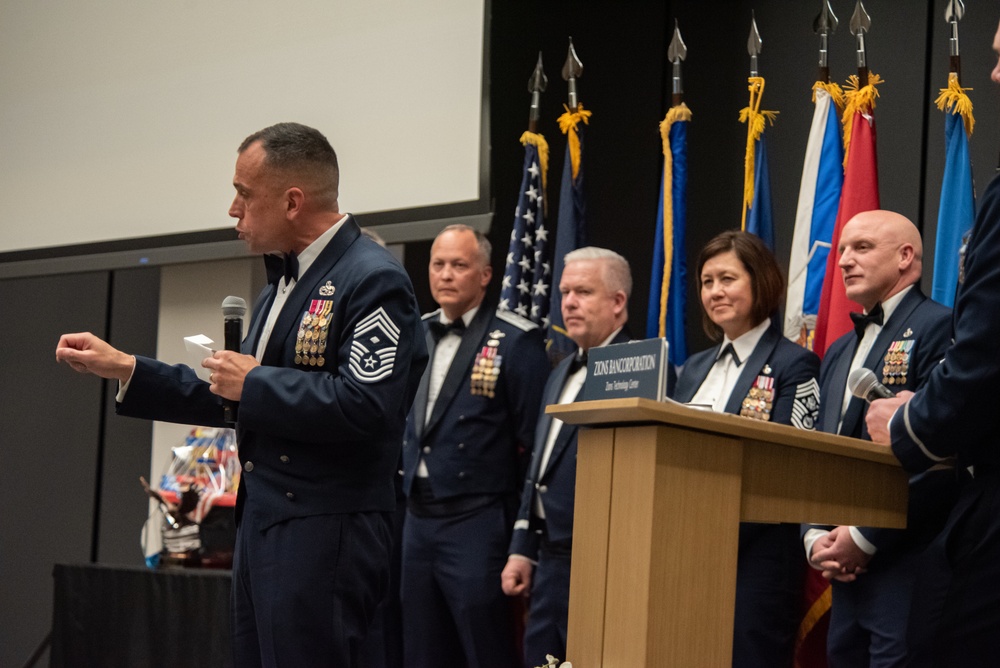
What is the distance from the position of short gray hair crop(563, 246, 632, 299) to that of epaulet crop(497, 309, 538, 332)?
281 millimetres

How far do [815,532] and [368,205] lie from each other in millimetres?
2617

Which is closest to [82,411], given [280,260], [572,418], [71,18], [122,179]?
[122,179]

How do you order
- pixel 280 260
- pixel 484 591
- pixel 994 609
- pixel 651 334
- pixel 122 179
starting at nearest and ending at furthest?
pixel 994 609, pixel 280 260, pixel 484 591, pixel 651 334, pixel 122 179

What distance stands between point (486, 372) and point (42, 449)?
3.73 m

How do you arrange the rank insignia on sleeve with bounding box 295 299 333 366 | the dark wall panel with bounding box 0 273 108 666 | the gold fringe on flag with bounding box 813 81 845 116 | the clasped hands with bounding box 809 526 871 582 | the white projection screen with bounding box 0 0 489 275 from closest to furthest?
the rank insignia on sleeve with bounding box 295 299 333 366
the clasped hands with bounding box 809 526 871 582
the gold fringe on flag with bounding box 813 81 845 116
the white projection screen with bounding box 0 0 489 275
the dark wall panel with bounding box 0 273 108 666

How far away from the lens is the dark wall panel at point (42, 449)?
658 centimetres

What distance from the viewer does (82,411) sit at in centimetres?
664

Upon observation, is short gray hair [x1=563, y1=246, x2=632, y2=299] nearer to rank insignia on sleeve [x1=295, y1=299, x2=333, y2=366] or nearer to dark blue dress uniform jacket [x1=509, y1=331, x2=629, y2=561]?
dark blue dress uniform jacket [x1=509, y1=331, x2=629, y2=561]

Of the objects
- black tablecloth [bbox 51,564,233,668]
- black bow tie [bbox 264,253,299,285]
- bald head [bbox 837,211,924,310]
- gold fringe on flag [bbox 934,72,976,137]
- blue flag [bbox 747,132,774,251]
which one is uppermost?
gold fringe on flag [bbox 934,72,976,137]

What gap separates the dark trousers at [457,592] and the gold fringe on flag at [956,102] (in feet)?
6.52

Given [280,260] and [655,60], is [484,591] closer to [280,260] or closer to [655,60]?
[280,260]

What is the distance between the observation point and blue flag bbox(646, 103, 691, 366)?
4383 millimetres

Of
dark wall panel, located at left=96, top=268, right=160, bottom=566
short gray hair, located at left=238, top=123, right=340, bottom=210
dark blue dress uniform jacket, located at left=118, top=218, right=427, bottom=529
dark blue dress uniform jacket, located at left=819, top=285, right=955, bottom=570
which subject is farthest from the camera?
dark wall panel, located at left=96, top=268, right=160, bottom=566

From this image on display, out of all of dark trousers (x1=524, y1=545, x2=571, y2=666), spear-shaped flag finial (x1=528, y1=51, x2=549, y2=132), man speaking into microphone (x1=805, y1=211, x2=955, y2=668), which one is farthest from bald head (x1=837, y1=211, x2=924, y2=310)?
spear-shaped flag finial (x1=528, y1=51, x2=549, y2=132)
